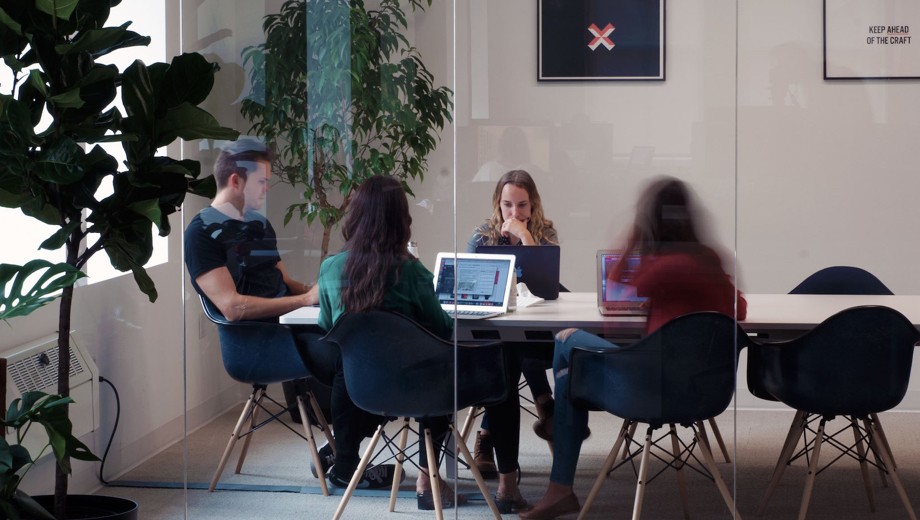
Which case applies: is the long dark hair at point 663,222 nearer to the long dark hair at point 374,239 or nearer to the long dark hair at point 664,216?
the long dark hair at point 664,216

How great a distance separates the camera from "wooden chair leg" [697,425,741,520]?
12.7 ft

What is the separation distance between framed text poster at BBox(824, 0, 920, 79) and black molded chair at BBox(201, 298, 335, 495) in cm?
230

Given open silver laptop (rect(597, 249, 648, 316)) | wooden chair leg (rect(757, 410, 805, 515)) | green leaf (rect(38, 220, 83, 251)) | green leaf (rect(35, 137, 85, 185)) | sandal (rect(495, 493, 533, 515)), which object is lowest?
sandal (rect(495, 493, 533, 515))

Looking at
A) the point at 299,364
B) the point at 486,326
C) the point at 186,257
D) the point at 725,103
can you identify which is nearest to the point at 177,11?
the point at 186,257

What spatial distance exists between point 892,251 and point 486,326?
4.79 feet

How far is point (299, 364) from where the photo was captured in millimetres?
4199

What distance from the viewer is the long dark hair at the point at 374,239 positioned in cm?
397

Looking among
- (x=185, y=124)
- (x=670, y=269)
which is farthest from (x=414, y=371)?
(x=185, y=124)

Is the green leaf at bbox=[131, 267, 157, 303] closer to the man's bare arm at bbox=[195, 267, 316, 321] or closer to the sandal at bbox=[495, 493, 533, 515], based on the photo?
the man's bare arm at bbox=[195, 267, 316, 321]

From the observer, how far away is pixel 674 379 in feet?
12.6

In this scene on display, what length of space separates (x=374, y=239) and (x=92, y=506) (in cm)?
133

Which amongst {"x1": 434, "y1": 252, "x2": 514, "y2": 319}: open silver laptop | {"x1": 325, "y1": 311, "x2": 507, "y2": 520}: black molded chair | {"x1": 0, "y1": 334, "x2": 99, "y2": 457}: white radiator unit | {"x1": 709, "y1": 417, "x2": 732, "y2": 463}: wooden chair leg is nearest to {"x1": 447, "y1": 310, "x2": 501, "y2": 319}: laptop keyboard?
{"x1": 434, "y1": 252, "x2": 514, "y2": 319}: open silver laptop

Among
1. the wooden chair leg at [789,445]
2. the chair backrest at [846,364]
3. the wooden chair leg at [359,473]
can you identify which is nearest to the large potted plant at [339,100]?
the wooden chair leg at [359,473]

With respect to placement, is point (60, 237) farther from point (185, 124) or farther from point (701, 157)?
point (701, 157)
